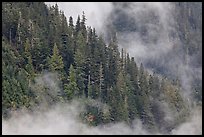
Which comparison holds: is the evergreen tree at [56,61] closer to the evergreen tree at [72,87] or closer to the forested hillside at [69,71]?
the forested hillside at [69,71]

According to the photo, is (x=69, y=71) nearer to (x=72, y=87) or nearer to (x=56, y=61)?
(x=56, y=61)

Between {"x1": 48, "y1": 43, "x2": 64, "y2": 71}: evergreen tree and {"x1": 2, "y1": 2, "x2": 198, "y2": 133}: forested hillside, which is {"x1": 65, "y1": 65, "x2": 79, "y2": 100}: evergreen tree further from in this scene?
{"x1": 48, "y1": 43, "x2": 64, "y2": 71}: evergreen tree

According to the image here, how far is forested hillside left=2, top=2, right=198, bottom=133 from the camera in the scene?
99.5 m

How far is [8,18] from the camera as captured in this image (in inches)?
4313

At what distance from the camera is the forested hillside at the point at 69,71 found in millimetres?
99500

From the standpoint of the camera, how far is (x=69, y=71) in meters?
108

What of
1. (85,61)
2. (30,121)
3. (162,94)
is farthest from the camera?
(162,94)

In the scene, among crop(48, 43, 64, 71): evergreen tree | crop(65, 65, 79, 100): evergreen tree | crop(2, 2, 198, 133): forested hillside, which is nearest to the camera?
crop(2, 2, 198, 133): forested hillside

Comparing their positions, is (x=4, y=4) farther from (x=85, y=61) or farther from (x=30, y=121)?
(x=30, y=121)

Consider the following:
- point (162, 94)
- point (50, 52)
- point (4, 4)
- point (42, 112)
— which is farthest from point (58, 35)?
point (162, 94)

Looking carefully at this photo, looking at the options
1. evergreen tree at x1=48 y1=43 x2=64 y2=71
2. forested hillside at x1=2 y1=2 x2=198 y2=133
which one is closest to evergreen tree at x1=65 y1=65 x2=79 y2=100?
forested hillside at x1=2 y1=2 x2=198 y2=133

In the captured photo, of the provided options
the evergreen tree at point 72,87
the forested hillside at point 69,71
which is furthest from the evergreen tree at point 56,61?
the evergreen tree at point 72,87

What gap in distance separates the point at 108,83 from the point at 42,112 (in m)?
19.3

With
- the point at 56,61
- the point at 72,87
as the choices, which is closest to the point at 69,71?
the point at 56,61
